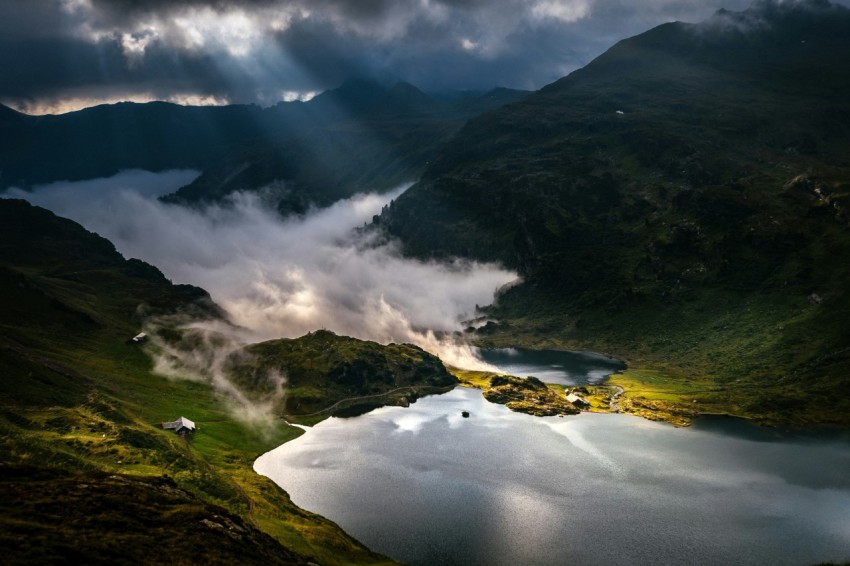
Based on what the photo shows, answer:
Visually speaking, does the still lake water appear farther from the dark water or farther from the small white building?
the small white building

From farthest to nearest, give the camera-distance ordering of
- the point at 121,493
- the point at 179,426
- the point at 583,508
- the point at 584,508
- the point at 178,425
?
1. the point at 178,425
2. the point at 179,426
3. the point at 583,508
4. the point at 584,508
5. the point at 121,493

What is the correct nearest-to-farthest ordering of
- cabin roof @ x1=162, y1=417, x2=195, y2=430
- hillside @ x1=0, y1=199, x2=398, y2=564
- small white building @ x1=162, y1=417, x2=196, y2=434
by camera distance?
hillside @ x1=0, y1=199, x2=398, y2=564 < small white building @ x1=162, y1=417, x2=196, y2=434 < cabin roof @ x1=162, y1=417, x2=195, y2=430

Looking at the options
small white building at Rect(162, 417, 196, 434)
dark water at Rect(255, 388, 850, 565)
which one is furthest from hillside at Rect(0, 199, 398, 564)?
dark water at Rect(255, 388, 850, 565)

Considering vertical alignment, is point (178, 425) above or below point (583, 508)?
above

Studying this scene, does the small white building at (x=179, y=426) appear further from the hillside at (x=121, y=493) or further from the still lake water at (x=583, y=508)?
the still lake water at (x=583, y=508)

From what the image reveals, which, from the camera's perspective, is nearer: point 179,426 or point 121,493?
point 121,493

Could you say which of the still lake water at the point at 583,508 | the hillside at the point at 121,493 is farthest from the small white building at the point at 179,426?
the still lake water at the point at 583,508

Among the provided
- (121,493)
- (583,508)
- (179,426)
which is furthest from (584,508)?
(179,426)

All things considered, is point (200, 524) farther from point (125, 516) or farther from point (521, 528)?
point (521, 528)

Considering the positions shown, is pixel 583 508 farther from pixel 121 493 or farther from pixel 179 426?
pixel 179 426

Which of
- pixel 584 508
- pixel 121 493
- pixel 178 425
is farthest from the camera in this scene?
pixel 178 425

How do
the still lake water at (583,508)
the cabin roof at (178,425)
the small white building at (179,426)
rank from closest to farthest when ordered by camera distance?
1. the still lake water at (583,508)
2. the small white building at (179,426)
3. the cabin roof at (178,425)

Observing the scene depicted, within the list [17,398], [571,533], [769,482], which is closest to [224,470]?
[17,398]
